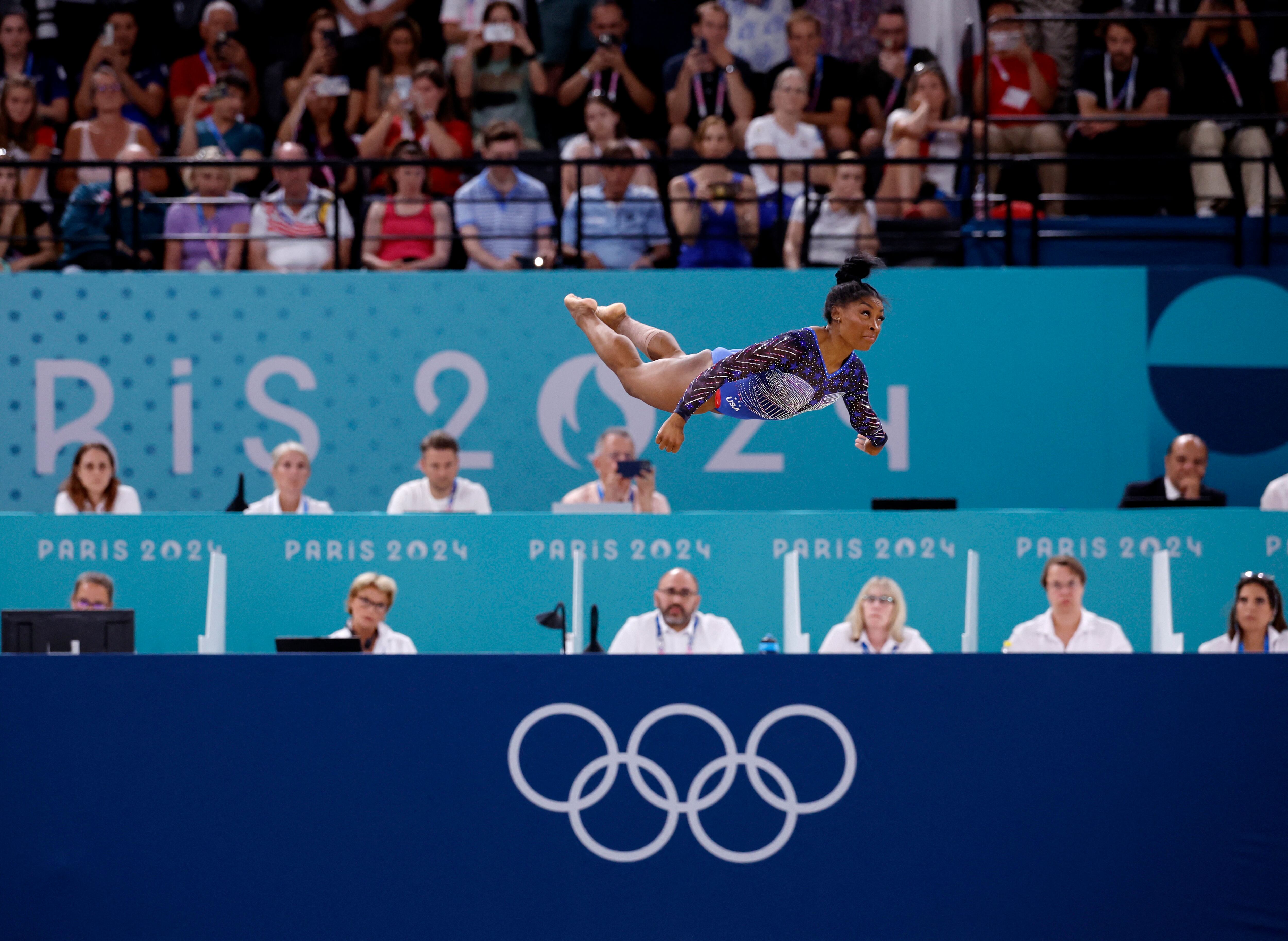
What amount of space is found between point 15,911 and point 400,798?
1.41 metres

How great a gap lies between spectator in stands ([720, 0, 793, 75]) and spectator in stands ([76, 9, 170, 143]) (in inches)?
153

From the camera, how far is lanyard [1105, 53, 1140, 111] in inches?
371

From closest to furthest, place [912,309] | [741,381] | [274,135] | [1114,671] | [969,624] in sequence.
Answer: [741,381], [1114,671], [969,624], [912,309], [274,135]

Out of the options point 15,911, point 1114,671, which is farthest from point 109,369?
point 1114,671

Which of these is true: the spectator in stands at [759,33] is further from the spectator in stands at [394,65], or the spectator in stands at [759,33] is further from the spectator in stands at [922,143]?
the spectator in stands at [394,65]

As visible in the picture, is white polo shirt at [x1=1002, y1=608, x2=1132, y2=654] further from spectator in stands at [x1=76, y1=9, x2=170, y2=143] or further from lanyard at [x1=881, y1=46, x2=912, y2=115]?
spectator in stands at [x1=76, y1=9, x2=170, y2=143]

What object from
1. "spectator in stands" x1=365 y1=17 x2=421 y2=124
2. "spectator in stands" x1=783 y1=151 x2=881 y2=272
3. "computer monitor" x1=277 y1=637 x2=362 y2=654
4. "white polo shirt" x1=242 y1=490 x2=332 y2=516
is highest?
"spectator in stands" x1=365 y1=17 x2=421 y2=124

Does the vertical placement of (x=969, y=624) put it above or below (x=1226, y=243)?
below

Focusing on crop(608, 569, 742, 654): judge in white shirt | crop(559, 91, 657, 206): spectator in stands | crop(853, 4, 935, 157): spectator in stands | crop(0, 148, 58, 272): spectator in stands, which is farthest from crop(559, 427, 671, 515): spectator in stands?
crop(0, 148, 58, 272): spectator in stands

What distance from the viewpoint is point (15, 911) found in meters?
5.32

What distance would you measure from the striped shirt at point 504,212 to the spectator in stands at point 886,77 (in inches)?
81.8

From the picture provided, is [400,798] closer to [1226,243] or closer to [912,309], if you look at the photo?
[912,309]

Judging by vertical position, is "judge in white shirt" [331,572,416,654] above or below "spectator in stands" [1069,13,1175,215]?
below

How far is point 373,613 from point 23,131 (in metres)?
4.62
